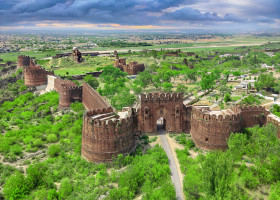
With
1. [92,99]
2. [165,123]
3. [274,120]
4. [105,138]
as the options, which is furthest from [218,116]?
[92,99]

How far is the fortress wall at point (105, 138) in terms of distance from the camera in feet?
103

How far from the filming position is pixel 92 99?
171 ft

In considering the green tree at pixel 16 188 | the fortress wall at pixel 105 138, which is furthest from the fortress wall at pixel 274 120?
the green tree at pixel 16 188

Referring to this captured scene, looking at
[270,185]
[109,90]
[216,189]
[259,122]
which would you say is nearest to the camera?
[216,189]

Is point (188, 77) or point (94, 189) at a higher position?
point (188, 77)

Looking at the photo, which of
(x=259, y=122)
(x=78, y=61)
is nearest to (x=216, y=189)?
(x=259, y=122)

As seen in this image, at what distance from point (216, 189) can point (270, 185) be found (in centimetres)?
967

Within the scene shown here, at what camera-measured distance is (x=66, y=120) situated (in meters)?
49.9

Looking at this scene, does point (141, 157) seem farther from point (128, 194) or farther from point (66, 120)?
point (66, 120)

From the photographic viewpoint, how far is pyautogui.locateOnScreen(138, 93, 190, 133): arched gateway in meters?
38.2

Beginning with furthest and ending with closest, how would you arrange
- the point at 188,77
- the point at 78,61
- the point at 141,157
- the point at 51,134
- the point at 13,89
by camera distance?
the point at 78,61, the point at 188,77, the point at 13,89, the point at 51,134, the point at 141,157

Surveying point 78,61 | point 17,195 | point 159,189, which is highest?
point 78,61

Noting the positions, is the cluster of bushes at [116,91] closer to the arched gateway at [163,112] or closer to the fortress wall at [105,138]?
the arched gateway at [163,112]

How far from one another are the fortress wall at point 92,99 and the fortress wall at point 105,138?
1222cm
